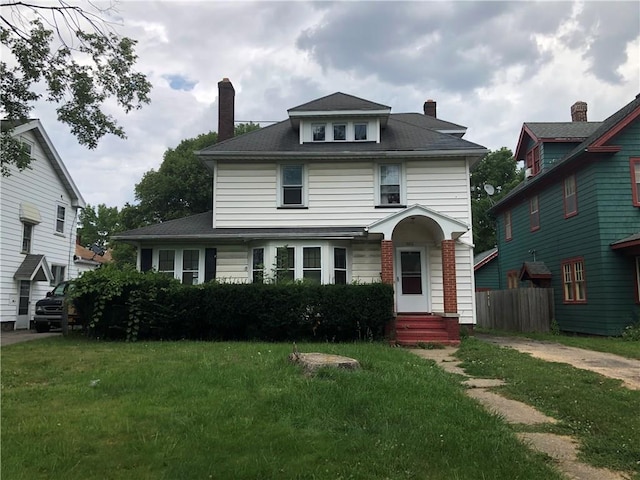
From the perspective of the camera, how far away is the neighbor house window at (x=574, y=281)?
55.8ft

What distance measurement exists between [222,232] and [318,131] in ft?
16.1

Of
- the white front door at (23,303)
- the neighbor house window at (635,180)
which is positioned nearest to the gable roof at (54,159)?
the white front door at (23,303)

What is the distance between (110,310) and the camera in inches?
520

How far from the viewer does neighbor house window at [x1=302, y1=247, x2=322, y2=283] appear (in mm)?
15281

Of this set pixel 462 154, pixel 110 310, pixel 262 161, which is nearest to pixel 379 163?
pixel 462 154

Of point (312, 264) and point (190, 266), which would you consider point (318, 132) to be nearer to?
point (312, 264)

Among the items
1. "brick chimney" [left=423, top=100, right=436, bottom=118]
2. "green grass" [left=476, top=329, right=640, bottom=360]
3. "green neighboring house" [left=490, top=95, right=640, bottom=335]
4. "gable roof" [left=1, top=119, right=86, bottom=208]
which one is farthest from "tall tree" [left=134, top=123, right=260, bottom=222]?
"green grass" [left=476, top=329, right=640, bottom=360]

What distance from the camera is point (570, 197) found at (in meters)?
17.7

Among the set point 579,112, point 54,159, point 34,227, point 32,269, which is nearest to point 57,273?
point 34,227

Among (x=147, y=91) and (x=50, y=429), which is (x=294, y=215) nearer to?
(x=147, y=91)

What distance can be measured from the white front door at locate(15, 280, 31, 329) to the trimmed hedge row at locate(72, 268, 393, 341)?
8441mm

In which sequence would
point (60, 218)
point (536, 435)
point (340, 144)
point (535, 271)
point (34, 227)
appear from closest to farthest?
point (536, 435) < point (340, 144) < point (535, 271) < point (34, 227) < point (60, 218)

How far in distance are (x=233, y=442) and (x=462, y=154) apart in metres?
13.3

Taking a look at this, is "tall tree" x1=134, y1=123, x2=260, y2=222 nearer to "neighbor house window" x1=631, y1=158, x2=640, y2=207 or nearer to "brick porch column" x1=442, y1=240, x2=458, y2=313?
"brick porch column" x1=442, y1=240, x2=458, y2=313
